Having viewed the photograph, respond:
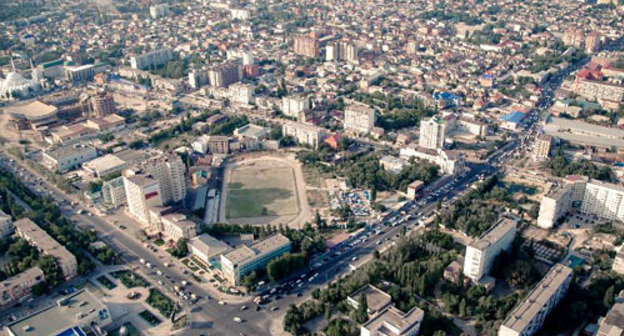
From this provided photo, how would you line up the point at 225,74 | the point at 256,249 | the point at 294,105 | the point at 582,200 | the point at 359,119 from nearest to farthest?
the point at 256,249
the point at 582,200
the point at 359,119
the point at 294,105
the point at 225,74

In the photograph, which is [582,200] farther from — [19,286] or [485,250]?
[19,286]

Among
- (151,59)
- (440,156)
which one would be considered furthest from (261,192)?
(151,59)

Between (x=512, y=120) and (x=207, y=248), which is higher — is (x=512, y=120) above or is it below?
above

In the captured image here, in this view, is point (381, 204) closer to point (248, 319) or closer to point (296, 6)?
point (248, 319)

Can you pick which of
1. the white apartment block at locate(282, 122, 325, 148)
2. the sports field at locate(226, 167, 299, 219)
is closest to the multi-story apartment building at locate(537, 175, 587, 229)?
the sports field at locate(226, 167, 299, 219)

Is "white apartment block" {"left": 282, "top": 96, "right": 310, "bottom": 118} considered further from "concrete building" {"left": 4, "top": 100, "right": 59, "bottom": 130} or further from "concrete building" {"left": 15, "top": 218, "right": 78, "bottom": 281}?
"concrete building" {"left": 15, "top": 218, "right": 78, "bottom": 281}

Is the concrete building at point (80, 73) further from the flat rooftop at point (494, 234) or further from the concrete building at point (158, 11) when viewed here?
the flat rooftop at point (494, 234)
